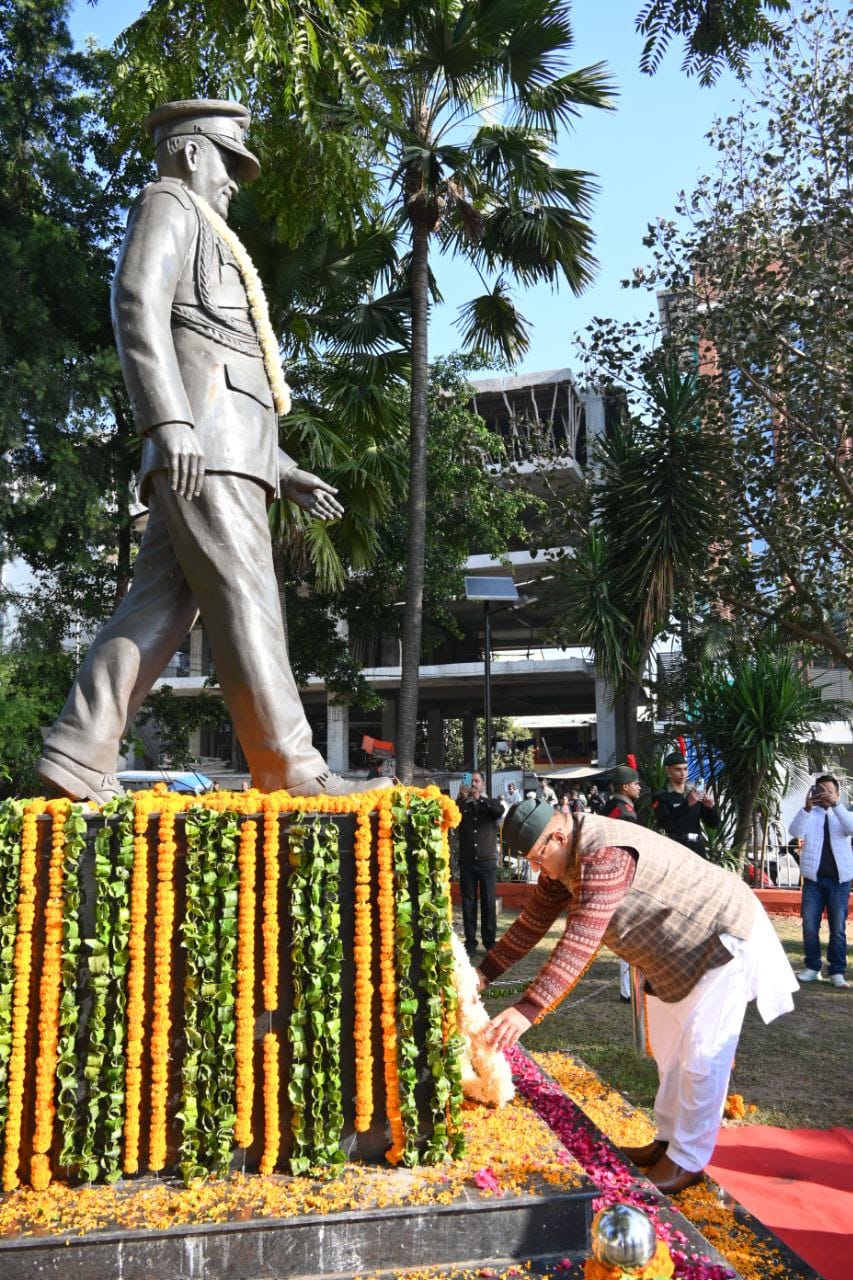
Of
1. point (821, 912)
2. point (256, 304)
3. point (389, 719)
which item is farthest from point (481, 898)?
point (389, 719)

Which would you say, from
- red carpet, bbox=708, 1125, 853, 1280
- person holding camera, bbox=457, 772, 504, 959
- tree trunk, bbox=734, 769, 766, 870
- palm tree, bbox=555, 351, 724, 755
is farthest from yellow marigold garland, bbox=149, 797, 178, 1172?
tree trunk, bbox=734, 769, 766, 870

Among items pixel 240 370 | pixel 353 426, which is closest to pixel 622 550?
pixel 353 426

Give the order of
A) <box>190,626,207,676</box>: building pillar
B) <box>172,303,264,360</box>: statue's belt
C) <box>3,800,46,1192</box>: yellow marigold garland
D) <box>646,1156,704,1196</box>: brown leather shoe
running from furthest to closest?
<box>190,626,207,676</box>: building pillar → <box>172,303,264,360</box>: statue's belt → <box>646,1156,704,1196</box>: brown leather shoe → <box>3,800,46,1192</box>: yellow marigold garland

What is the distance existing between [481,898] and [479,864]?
37 cm

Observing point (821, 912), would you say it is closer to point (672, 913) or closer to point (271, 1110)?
point (672, 913)

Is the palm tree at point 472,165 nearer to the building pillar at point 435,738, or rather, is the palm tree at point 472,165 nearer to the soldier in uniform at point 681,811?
the soldier in uniform at point 681,811

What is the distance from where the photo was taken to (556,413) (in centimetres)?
3141

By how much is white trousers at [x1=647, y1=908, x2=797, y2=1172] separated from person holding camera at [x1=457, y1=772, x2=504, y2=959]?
5766 mm

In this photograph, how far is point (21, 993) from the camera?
2.64 meters

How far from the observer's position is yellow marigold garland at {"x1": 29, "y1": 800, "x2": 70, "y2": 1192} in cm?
258

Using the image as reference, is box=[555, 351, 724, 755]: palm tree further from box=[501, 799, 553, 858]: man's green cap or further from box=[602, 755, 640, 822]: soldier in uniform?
box=[501, 799, 553, 858]: man's green cap

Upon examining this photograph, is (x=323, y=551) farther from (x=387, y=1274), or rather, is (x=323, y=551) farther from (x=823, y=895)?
(x=387, y=1274)

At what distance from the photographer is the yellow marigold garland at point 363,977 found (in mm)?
2727

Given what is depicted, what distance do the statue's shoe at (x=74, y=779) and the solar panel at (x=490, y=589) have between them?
36.5 feet
